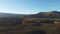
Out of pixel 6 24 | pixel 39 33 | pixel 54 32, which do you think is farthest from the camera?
pixel 6 24

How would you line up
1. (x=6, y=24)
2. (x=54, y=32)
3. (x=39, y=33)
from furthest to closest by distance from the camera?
(x=6, y=24) → (x=54, y=32) → (x=39, y=33)

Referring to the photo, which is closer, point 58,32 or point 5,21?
point 58,32

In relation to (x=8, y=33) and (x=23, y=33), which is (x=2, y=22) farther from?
(x=23, y=33)

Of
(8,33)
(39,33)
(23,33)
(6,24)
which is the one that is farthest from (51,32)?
(6,24)

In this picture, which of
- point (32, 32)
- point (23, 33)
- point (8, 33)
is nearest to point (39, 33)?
point (32, 32)

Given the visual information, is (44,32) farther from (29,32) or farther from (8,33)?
(8,33)

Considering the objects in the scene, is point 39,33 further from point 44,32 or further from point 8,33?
point 8,33

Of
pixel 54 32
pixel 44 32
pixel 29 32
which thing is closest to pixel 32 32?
pixel 29 32

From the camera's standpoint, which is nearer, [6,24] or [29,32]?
[29,32]
